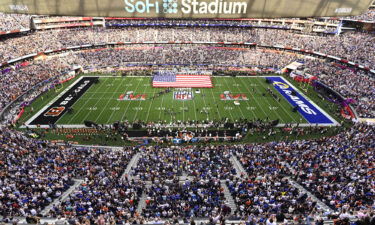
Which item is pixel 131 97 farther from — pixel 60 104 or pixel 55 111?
pixel 55 111

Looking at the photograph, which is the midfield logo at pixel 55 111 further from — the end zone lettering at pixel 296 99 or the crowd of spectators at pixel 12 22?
the end zone lettering at pixel 296 99

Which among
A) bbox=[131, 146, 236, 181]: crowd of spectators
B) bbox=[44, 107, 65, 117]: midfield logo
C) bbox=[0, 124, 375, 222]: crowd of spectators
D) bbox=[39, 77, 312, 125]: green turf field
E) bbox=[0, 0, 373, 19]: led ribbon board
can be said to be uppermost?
bbox=[0, 0, 373, 19]: led ribbon board

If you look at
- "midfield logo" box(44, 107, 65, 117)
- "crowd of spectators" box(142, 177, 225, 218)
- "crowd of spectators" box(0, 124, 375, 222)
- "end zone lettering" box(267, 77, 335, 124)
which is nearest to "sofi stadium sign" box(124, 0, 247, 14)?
"crowd of spectators" box(0, 124, 375, 222)

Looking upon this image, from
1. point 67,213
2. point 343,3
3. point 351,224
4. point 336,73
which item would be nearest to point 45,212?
point 67,213

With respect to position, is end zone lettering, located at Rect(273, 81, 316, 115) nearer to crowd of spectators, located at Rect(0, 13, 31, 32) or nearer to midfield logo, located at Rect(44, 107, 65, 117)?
midfield logo, located at Rect(44, 107, 65, 117)

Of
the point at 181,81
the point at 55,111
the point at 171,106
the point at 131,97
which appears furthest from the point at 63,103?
the point at 181,81
